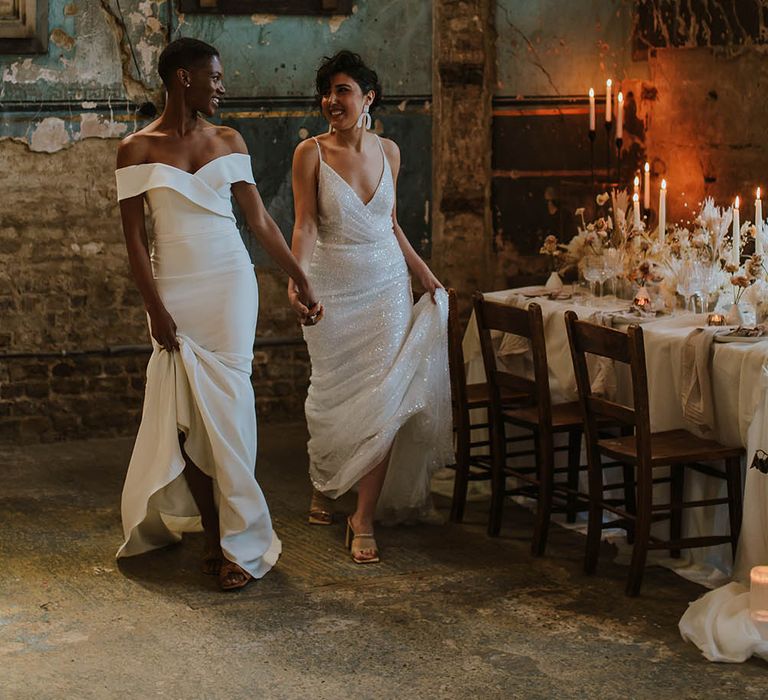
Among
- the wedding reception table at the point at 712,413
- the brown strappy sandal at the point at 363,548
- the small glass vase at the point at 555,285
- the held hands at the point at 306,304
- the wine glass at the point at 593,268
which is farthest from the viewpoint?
the small glass vase at the point at 555,285

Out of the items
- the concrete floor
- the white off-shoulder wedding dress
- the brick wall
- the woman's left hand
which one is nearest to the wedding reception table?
the concrete floor

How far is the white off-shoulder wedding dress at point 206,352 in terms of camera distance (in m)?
4.67

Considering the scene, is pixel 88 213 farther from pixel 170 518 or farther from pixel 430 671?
pixel 430 671

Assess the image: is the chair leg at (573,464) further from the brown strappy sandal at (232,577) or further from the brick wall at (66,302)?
the brick wall at (66,302)

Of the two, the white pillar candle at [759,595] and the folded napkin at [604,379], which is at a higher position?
the folded napkin at [604,379]

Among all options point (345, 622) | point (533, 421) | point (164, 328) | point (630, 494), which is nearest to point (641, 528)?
point (630, 494)

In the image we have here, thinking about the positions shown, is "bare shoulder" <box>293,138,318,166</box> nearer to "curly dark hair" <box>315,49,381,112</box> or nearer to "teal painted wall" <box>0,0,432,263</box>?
"curly dark hair" <box>315,49,381,112</box>

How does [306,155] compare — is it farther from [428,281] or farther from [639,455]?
[639,455]

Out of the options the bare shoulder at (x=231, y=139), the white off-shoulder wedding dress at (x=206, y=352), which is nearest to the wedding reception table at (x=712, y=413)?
the white off-shoulder wedding dress at (x=206, y=352)

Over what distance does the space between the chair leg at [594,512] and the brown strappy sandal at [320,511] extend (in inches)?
47.3

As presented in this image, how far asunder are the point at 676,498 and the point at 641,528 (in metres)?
0.40

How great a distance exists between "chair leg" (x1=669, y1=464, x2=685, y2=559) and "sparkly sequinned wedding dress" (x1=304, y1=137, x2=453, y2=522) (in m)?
0.91

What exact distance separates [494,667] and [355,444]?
4.68ft

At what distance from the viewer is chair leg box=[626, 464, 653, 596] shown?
455 centimetres
